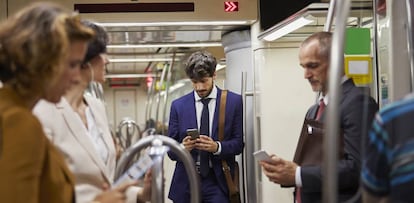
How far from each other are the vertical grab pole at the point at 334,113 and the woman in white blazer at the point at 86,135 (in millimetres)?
641

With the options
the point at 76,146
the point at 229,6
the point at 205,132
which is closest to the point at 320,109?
the point at 76,146

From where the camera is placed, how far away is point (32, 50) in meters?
1.68

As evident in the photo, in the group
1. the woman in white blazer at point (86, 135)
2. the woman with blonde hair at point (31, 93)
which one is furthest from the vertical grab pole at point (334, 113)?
the woman with blonde hair at point (31, 93)

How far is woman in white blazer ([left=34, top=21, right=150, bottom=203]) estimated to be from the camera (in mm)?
2316

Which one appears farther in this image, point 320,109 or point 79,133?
point 320,109

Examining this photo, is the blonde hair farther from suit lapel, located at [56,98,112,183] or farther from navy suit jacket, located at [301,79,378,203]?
navy suit jacket, located at [301,79,378,203]

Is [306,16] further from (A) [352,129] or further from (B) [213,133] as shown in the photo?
(A) [352,129]

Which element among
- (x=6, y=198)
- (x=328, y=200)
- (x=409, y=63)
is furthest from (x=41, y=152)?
(x=409, y=63)

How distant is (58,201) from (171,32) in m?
4.27

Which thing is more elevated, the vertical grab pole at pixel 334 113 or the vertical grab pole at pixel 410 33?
the vertical grab pole at pixel 410 33

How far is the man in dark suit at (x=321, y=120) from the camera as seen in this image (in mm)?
2658

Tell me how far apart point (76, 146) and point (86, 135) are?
0.35ft

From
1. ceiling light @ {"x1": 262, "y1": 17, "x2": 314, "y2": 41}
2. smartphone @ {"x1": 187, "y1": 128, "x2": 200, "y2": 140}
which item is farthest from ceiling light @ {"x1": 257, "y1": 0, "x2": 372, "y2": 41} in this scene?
smartphone @ {"x1": 187, "y1": 128, "x2": 200, "y2": 140}

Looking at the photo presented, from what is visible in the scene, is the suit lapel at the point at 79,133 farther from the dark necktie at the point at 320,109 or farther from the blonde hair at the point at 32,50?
the dark necktie at the point at 320,109
